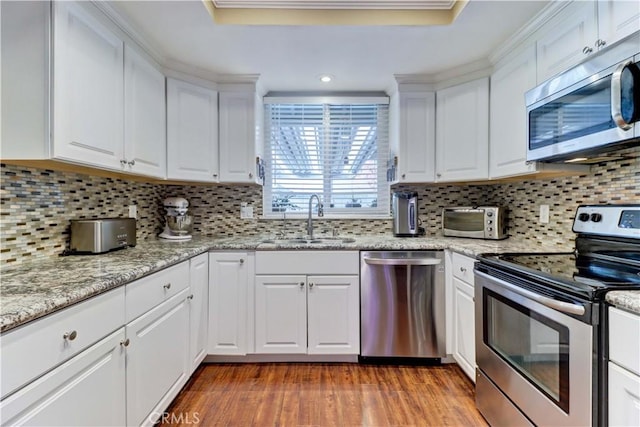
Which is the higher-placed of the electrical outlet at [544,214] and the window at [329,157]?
the window at [329,157]

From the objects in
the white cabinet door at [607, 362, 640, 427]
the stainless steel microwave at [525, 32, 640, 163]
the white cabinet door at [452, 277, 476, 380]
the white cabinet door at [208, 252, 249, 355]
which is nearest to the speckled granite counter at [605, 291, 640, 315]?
the white cabinet door at [607, 362, 640, 427]

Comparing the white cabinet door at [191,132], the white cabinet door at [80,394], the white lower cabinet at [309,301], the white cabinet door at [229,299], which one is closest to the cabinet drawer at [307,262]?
the white lower cabinet at [309,301]

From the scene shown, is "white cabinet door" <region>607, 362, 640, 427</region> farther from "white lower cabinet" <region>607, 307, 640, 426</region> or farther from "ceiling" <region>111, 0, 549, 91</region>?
"ceiling" <region>111, 0, 549, 91</region>

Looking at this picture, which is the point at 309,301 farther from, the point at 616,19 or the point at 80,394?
the point at 616,19

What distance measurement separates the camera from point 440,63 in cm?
221

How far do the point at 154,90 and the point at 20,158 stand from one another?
1.01 metres

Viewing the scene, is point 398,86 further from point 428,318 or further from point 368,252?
point 428,318

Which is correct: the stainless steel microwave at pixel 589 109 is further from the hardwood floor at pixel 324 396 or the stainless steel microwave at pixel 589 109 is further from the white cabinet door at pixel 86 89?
the white cabinet door at pixel 86 89

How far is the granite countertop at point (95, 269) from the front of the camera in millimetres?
865

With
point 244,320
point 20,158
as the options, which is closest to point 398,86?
point 244,320

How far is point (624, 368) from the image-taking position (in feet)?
2.97

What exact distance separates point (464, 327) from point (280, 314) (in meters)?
1.24

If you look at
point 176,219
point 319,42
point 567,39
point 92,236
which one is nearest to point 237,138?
point 176,219

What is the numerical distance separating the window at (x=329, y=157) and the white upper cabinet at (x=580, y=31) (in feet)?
4.36
